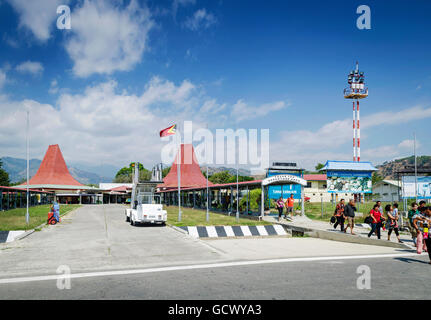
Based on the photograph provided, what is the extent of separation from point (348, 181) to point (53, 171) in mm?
73333

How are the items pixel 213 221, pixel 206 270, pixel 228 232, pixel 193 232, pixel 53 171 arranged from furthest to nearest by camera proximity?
pixel 53 171 → pixel 213 221 → pixel 228 232 → pixel 193 232 → pixel 206 270

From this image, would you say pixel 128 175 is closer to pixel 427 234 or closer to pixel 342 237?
pixel 342 237

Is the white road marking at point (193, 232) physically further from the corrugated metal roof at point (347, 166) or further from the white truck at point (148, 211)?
the corrugated metal roof at point (347, 166)

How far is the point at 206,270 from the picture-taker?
8.68 m

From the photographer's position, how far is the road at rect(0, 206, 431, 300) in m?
6.49

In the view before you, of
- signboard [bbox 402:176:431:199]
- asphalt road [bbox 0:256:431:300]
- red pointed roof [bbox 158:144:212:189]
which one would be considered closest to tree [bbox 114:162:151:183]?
red pointed roof [bbox 158:144:212:189]

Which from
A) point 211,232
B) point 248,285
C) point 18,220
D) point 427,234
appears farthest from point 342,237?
point 18,220

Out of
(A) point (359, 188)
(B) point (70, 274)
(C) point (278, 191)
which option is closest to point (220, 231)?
(B) point (70, 274)

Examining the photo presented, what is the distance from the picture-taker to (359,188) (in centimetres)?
2734

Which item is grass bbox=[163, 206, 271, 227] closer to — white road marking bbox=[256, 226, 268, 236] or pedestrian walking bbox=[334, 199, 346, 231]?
white road marking bbox=[256, 226, 268, 236]
